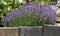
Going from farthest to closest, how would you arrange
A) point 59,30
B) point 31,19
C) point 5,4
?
point 5,4
point 31,19
point 59,30


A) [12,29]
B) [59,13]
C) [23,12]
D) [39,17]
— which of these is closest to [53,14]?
[39,17]

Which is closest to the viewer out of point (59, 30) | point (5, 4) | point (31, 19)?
point (59, 30)

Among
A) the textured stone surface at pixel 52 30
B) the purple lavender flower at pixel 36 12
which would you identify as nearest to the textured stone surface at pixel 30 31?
the textured stone surface at pixel 52 30

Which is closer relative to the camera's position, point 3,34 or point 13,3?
point 3,34

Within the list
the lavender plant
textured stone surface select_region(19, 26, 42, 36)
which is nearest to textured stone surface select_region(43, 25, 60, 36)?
textured stone surface select_region(19, 26, 42, 36)

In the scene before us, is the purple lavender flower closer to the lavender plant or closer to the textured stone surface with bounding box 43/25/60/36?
the lavender plant

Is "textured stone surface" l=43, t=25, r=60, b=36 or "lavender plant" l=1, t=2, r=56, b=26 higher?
"lavender plant" l=1, t=2, r=56, b=26

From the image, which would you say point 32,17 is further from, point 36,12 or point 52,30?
point 52,30

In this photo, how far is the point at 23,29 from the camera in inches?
51.0

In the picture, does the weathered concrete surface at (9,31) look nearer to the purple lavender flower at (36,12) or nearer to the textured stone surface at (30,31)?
the textured stone surface at (30,31)

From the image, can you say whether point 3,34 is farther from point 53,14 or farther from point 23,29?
point 53,14

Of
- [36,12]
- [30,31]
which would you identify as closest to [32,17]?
[36,12]

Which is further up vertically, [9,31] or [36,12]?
[36,12]

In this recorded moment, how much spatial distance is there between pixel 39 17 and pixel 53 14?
13cm
